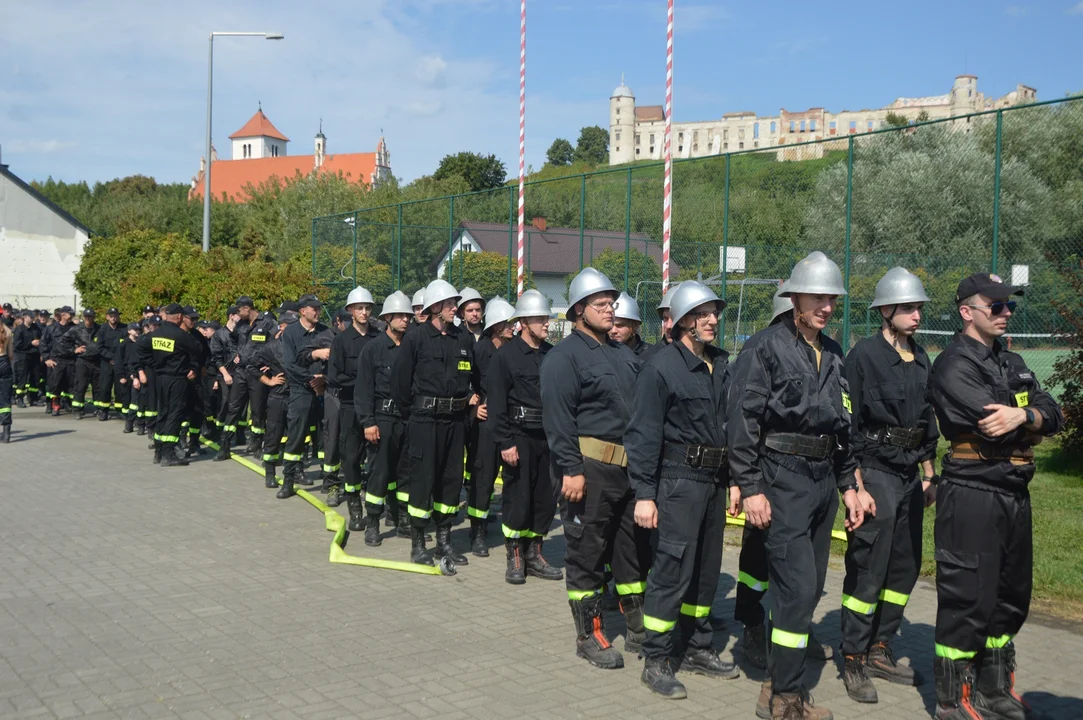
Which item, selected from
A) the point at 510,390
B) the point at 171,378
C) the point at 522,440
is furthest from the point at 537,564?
the point at 171,378

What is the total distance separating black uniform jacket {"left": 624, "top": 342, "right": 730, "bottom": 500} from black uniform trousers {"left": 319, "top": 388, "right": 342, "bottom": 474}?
5.75m

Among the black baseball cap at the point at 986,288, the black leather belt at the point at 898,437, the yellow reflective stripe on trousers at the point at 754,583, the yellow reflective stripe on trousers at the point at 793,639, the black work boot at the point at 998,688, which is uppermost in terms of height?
the black baseball cap at the point at 986,288

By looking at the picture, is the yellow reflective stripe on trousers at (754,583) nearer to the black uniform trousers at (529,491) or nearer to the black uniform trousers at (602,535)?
the black uniform trousers at (602,535)

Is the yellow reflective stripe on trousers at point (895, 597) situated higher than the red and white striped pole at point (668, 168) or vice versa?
the red and white striped pole at point (668, 168)

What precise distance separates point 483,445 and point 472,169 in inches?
3122

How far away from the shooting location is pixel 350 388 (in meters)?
11.1

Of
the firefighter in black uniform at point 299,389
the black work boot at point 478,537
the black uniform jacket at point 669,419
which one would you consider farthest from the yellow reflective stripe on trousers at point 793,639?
the firefighter in black uniform at point 299,389

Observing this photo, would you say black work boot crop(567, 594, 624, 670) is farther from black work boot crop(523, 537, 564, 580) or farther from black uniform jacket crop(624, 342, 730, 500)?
black work boot crop(523, 537, 564, 580)

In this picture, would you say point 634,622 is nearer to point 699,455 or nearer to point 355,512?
point 699,455

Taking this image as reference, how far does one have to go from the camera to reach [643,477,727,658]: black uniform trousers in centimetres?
575

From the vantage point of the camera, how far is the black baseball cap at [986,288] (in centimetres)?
535

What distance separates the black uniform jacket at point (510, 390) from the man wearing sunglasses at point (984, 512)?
367 centimetres

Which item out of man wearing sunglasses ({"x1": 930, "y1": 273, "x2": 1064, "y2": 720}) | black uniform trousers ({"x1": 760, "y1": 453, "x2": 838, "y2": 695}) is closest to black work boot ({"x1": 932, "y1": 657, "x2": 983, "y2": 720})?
man wearing sunglasses ({"x1": 930, "y1": 273, "x2": 1064, "y2": 720})

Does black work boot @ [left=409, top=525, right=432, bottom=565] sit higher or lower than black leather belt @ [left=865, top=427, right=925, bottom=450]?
lower
